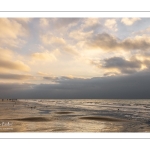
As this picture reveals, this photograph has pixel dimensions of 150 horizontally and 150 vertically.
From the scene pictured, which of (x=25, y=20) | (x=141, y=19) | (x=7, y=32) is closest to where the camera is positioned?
(x=141, y=19)

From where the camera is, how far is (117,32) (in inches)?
219

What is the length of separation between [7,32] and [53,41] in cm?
121

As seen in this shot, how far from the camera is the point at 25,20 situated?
202 inches

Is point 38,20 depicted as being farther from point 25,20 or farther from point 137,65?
point 137,65
